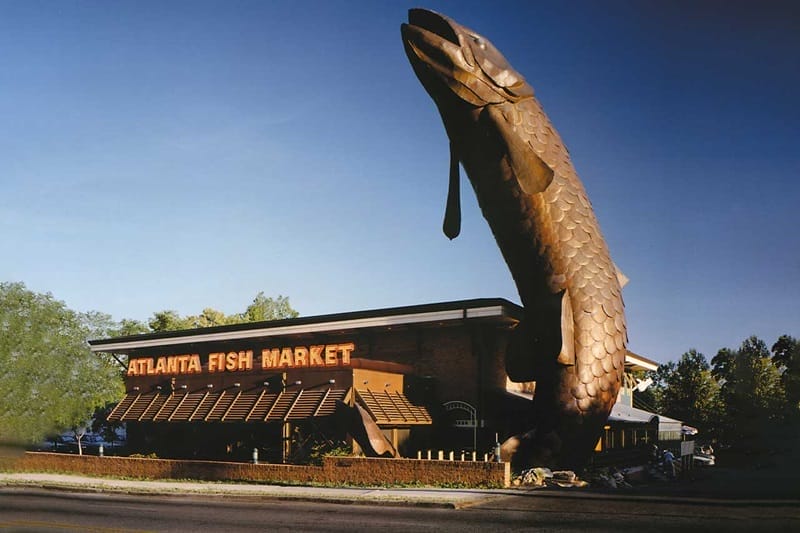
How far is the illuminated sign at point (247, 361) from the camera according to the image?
29.3 m

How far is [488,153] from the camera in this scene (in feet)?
64.6

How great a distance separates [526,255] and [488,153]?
2.96m

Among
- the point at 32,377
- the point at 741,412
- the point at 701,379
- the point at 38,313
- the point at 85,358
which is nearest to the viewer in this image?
the point at 32,377

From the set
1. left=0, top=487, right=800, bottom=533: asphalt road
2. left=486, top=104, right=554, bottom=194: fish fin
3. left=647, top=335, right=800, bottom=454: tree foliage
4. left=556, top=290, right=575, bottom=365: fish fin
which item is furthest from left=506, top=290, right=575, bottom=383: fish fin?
left=647, top=335, right=800, bottom=454: tree foliage

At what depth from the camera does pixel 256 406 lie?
101 ft

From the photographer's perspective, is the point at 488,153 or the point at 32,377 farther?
the point at 32,377

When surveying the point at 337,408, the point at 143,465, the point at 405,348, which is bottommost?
the point at 143,465

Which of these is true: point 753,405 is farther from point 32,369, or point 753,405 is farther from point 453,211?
point 32,369

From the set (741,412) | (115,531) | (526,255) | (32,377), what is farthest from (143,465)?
(741,412)

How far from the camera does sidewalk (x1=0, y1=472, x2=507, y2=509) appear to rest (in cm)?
1866

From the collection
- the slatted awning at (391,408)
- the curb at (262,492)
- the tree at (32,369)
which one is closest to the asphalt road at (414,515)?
the curb at (262,492)

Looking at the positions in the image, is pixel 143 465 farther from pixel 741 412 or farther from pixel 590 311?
pixel 741 412

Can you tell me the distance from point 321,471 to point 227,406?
30.7 feet

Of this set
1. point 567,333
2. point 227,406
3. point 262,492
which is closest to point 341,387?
point 227,406
